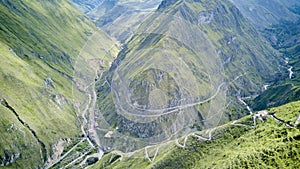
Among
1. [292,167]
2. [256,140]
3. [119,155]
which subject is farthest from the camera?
[119,155]

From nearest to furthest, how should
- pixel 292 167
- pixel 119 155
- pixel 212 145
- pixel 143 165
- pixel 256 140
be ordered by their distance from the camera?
pixel 292 167
pixel 256 140
pixel 212 145
pixel 143 165
pixel 119 155

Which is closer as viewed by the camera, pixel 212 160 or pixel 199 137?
pixel 212 160

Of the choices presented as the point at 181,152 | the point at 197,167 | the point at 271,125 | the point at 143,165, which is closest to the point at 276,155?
the point at 271,125

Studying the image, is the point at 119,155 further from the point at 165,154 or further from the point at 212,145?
the point at 212,145

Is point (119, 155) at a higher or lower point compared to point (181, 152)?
lower

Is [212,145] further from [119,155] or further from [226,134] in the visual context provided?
[119,155]

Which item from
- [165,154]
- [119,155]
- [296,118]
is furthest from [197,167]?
[119,155]
